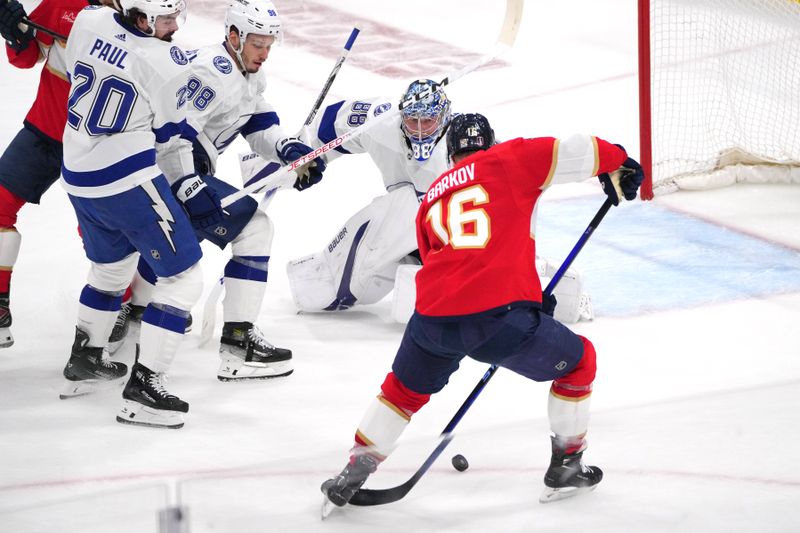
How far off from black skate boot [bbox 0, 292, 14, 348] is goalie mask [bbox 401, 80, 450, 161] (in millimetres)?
1427

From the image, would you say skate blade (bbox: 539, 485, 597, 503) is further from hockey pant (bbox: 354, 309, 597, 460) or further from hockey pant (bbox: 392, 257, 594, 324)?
hockey pant (bbox: 392, 257, 594, 324)

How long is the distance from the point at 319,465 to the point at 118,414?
1.19 metres

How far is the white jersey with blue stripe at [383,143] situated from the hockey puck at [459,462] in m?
1.65

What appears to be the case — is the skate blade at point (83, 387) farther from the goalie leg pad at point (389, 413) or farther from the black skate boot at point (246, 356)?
the goalie leg pad at point (389, 413)

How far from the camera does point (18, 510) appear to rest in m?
1.96

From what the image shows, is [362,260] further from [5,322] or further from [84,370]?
[5,322]

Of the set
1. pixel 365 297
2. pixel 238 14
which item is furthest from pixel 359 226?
pixel 238 14

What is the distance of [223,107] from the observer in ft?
12.4

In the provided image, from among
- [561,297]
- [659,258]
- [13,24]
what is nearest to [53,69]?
[13,24]

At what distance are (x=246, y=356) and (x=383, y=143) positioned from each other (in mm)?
878

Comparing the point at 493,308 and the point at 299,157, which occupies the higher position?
the point at 299,157

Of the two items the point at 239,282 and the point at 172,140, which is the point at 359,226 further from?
the point at 172,140

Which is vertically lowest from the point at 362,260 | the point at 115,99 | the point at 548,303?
the point at 362,260

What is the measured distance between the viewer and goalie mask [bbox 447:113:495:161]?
114 inches
